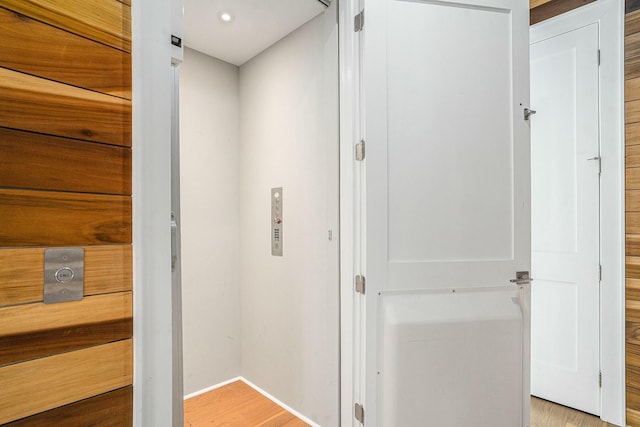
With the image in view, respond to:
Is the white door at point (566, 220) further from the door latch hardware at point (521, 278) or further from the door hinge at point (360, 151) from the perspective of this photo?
the door hinge at point (360, 151)

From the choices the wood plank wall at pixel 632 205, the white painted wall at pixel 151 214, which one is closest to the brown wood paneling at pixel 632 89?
the wood plank wall at pixel 632 205

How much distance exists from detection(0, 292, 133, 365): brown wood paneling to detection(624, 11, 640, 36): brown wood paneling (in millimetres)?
2851

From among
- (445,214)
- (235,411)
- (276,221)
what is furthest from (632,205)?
(235,411)

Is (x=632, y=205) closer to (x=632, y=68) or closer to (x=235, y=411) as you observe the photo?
(x=632, y=68)

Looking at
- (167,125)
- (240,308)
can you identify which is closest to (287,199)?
(240,308)

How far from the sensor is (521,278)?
1.55 meters

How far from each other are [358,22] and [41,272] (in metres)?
1.43

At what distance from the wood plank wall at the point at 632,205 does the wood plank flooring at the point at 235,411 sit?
193 centimetres

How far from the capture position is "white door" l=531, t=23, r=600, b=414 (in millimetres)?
2035

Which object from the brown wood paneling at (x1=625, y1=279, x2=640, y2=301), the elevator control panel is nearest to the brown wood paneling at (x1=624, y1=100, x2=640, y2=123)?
the brown wood paneling at (x1=625, y1=279, x2=640, y2=301)

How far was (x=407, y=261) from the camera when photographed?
4.59 ft

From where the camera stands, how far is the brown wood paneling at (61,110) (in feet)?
1.99

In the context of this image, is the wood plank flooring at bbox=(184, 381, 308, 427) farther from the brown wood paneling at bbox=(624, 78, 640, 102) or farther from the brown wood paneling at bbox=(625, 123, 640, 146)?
the brown wood paneling at bbox=(624, 78, 640, 102)

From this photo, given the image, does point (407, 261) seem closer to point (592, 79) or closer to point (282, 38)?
point (282, 38)
